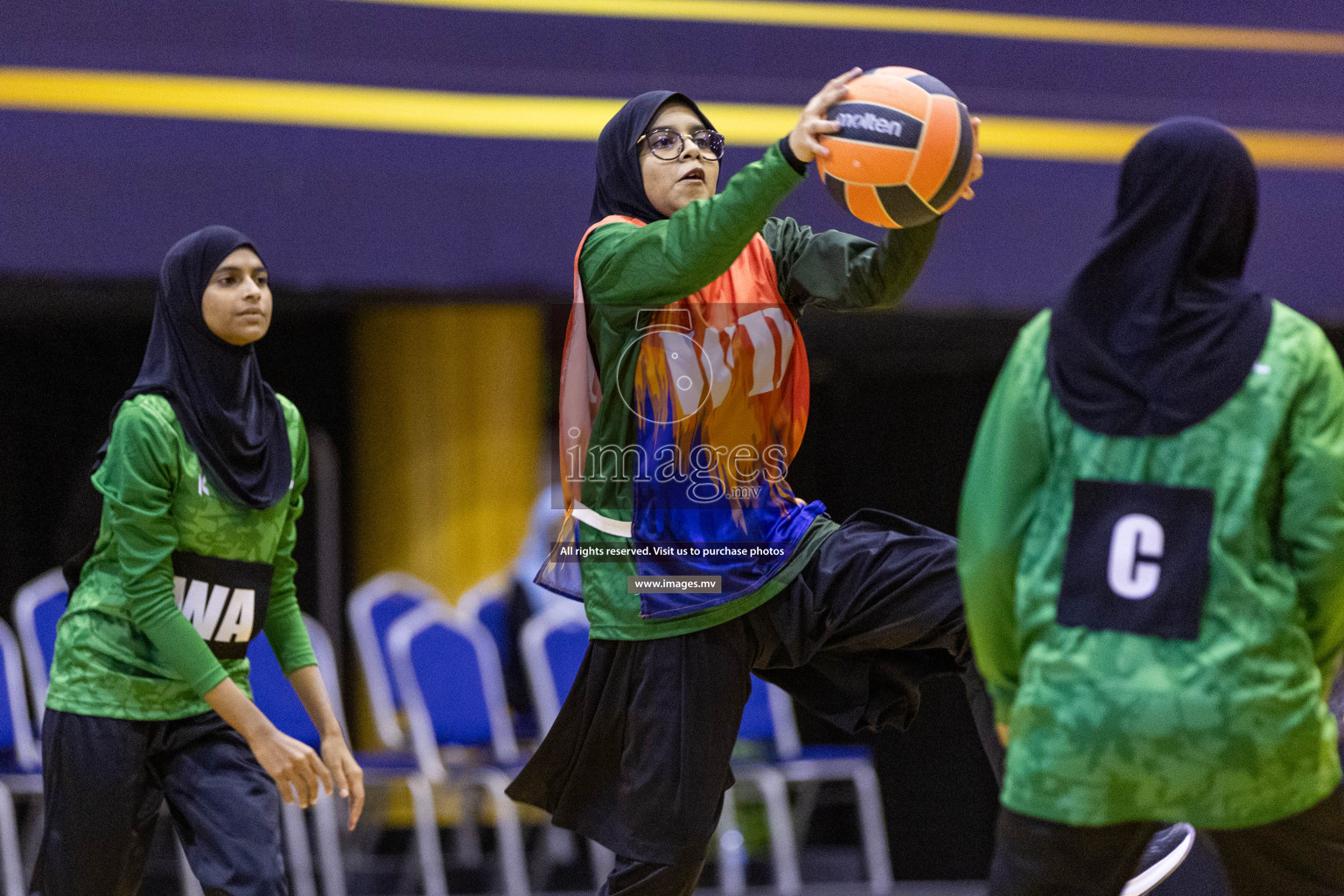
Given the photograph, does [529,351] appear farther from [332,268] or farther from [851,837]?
[851,837]

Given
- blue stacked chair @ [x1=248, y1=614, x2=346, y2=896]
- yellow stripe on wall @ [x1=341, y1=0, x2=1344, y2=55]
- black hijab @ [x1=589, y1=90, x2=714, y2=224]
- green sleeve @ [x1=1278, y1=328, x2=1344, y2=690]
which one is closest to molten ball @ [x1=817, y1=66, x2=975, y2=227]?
black hijab @ [x1=589, y1=90, x2=714, y2=224]

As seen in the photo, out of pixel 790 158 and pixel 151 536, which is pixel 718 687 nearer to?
pixel 790 158

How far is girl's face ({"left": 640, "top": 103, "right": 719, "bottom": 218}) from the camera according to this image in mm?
3260

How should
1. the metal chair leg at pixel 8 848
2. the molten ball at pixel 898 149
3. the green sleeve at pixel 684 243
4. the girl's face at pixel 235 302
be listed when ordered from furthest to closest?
the metal chair leg at pixel 8 848 < the girl's face at pixel 235 302 < the molten ball at pixel 898 149 < the green sleeve at pixel 684 243

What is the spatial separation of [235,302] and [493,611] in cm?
359

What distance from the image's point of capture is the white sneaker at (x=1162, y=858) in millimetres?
3305

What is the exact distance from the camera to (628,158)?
130 inches

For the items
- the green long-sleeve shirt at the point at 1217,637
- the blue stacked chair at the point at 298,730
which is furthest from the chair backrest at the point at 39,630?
the green long-sleeve shirt at the point at 1217,637

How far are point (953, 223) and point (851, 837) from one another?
2.91m

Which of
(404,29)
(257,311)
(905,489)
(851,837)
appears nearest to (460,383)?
(404,29)

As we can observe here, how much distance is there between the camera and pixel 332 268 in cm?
634

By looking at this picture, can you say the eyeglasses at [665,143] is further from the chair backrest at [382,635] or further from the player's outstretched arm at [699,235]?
the chair backrest at [382,635]

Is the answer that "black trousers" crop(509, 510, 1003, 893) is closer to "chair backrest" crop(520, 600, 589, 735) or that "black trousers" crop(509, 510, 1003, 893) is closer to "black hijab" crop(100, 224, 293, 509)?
"black hijab" crop(100, 224, 293, 509)

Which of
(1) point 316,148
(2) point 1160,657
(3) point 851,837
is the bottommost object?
(3) point 851,837
